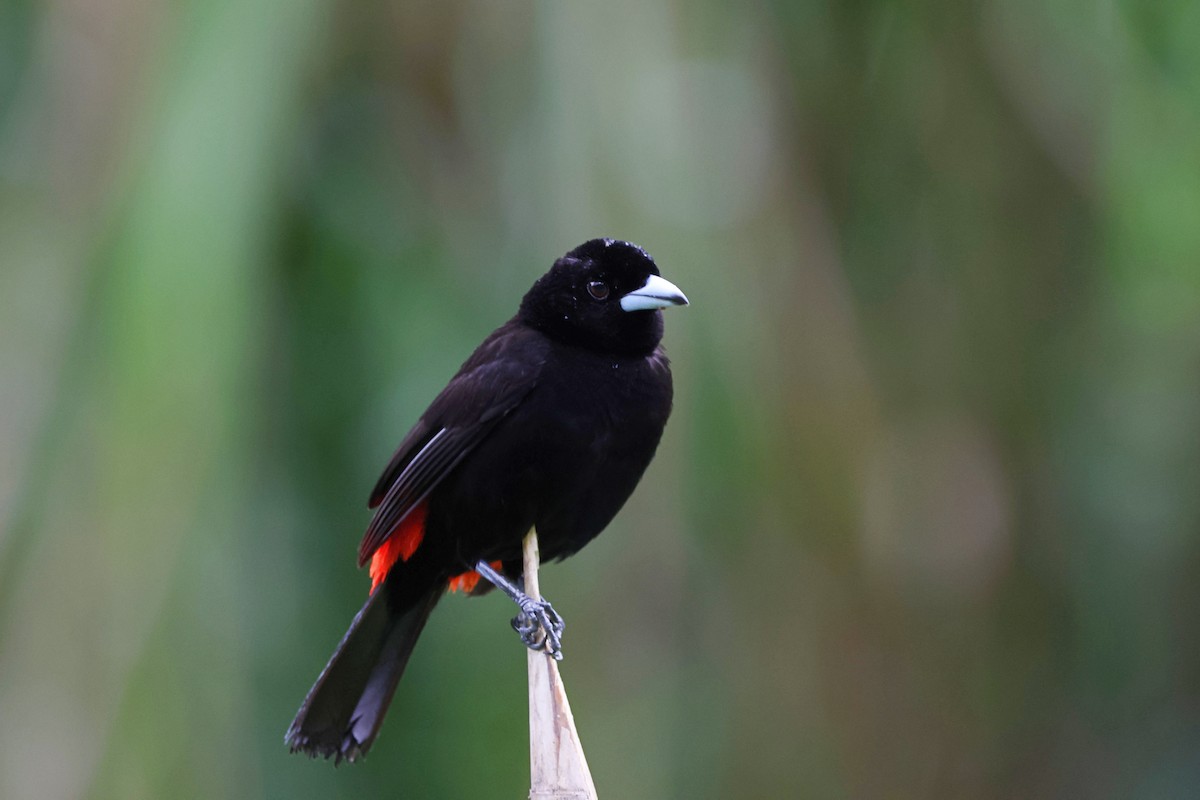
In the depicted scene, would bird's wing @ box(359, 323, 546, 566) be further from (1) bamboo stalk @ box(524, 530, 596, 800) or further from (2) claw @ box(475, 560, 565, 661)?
(1) bamboo stalk @ box(524, 530, 596, 800)

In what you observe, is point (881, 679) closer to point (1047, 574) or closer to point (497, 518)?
point (1047, 574)

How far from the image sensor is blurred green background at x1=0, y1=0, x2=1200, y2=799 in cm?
297

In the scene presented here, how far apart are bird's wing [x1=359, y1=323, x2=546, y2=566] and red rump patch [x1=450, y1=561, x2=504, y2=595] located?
0.31 m

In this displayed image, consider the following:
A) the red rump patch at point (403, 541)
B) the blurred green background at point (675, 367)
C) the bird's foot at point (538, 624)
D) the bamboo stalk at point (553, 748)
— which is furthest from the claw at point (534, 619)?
the bamboo stalk at point (553, 748)

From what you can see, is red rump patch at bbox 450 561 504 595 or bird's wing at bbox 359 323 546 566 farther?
red rump patch at bbox 450 561 504 595

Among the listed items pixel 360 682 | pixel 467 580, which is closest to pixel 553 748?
pixel 360 682

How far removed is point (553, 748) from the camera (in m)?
1.55

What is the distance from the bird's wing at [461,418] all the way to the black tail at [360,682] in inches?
8.3

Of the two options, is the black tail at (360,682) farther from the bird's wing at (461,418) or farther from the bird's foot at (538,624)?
the bird's foot at (538,624)

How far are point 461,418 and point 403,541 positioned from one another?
0.28 metres

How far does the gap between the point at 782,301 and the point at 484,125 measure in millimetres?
869

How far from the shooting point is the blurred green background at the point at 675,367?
2.97 meters

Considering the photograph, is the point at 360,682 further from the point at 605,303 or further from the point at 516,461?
the point at 605,303

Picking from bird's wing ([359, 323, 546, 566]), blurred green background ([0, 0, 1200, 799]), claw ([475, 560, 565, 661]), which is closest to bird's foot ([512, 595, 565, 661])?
claw ([475, 560, 565, 661])
